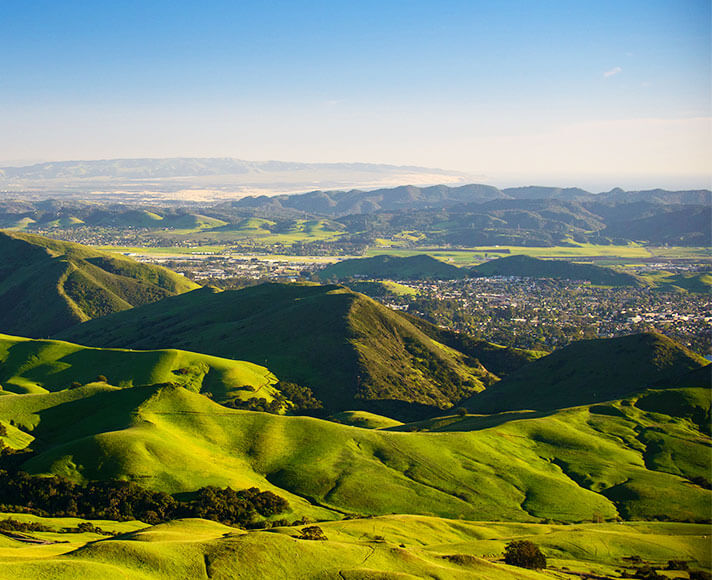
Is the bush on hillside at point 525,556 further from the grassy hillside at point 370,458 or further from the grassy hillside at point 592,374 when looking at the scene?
the grassy hillside at point 592,374

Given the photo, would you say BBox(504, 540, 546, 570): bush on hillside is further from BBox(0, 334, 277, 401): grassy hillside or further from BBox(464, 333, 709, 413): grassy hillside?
BBox(0, 334, 277, 401): grassy hillside

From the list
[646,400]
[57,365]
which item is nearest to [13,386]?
[57,365]

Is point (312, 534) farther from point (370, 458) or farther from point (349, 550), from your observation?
point (370, 458)

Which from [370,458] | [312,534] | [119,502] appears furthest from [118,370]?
[312,534]

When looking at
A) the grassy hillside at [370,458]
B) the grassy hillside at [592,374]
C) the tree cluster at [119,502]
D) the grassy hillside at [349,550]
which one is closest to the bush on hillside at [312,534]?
the grassy hillside at [349,550]

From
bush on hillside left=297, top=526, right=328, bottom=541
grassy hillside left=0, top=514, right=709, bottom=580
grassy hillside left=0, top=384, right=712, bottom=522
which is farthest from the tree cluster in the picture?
bush on hillside left=297, top=526, right=328, bottom=541

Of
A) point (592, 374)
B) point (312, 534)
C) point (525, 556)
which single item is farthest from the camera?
point (592, 374)

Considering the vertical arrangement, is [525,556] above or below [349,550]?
below
